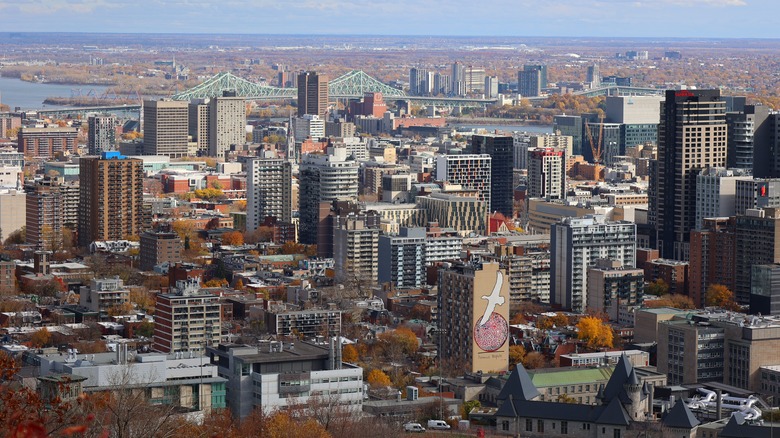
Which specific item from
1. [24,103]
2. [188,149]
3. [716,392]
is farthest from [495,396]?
[24,103]

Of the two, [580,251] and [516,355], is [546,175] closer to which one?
[580,251]

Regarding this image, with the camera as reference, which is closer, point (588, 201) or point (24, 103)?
point (588, 201)

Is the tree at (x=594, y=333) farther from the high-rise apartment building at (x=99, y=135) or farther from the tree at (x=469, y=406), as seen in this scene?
the high-rise apartment building at (x=99, y=135)

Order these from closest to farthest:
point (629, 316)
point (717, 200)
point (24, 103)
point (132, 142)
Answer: point (629, 316) → point (717, 200) → point (132, 142) → point (24, 103)

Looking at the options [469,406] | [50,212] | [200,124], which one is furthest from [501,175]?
[469,406]

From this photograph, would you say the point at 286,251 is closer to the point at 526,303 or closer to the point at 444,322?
the point at 526,303

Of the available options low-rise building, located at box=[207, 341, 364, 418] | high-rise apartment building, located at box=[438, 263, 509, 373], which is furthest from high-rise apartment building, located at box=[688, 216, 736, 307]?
low-rise building, located at box=[207, 341, 364, 418]
